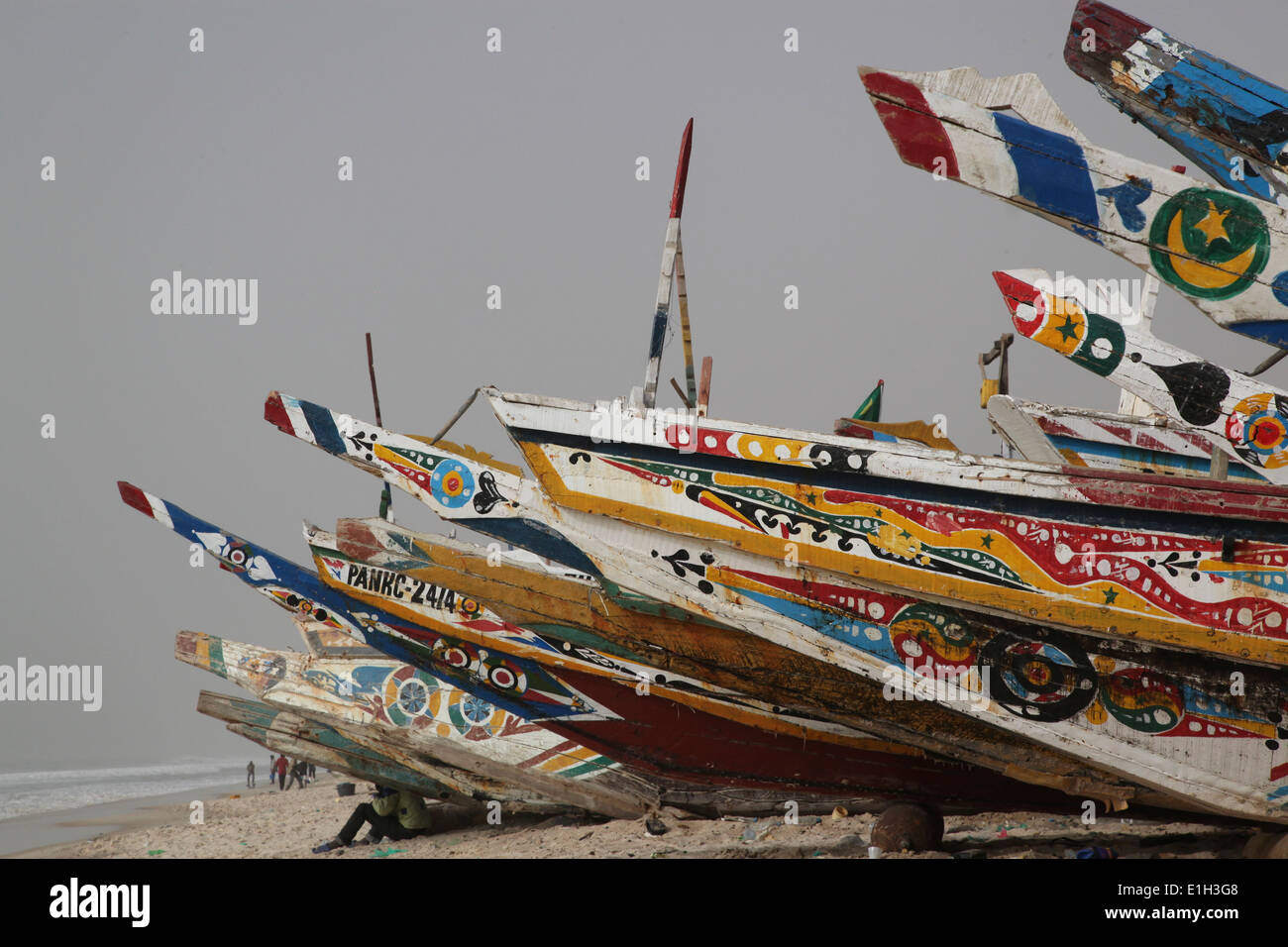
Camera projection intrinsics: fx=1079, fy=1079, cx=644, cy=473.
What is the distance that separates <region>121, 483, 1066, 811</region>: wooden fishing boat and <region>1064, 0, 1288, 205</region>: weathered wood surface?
454cm

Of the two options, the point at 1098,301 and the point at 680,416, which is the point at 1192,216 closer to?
the point at 1098,301

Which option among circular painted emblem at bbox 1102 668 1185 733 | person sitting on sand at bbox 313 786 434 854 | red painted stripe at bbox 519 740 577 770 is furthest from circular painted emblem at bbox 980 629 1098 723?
person sitting on sand at bbox 313 786 434 854

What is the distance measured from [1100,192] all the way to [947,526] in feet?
7.13

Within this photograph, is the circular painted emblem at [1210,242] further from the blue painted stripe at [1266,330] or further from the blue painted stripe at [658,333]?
the blue painted stripe at [658,333]

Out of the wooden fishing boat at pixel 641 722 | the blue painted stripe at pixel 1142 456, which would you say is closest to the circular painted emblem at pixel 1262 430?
the wooden fishing boat at pixel 641 722

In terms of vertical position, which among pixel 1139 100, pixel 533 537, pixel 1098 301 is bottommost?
pixel 533 537

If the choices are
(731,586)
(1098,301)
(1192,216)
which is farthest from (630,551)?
(1192,216)

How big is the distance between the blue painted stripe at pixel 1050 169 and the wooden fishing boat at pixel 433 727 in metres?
6.15

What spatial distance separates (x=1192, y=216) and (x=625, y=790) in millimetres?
6807

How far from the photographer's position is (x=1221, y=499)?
5863 mm

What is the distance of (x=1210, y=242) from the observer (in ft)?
14.7

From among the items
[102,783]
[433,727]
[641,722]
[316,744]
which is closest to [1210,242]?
[641,722]

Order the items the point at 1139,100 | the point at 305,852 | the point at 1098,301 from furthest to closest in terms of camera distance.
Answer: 1. the point at 305,852
2. the point at 1098,301
3. the point at 1139,100
